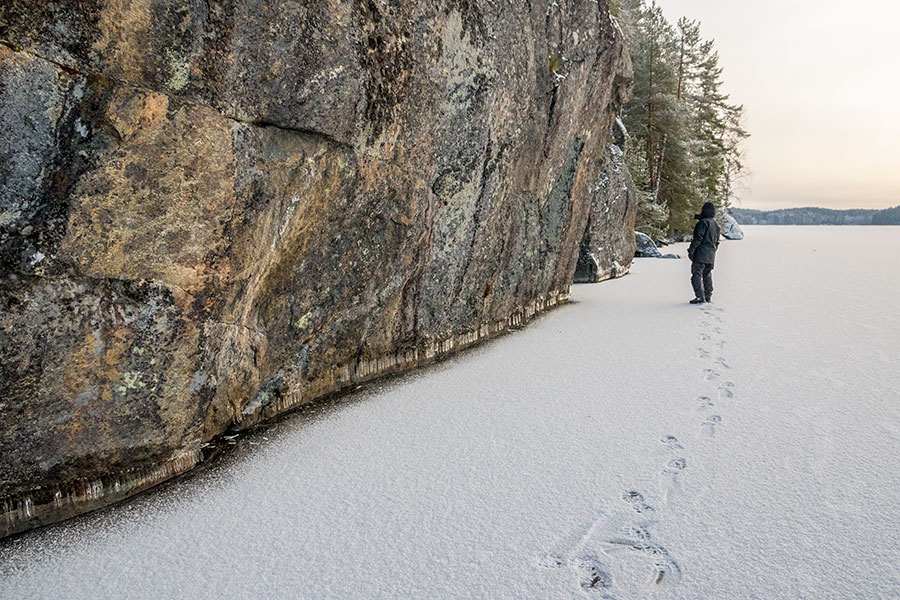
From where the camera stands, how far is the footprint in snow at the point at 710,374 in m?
4.36

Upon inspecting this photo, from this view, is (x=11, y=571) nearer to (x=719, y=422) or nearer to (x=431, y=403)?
(x=431, y=403)

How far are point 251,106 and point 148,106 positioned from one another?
524mm

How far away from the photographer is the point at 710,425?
3.36 metres

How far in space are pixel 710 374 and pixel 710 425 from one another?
125 cm

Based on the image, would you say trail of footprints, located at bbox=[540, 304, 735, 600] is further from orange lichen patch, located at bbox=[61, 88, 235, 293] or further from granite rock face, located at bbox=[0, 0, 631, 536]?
orange lichen patch, located at bbox=[61, 88, 235, 293]

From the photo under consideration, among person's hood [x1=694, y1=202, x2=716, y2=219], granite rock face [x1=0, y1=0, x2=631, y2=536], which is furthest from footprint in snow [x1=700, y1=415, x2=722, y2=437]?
person's hood [x1=694, y1=202, x2=716, y2=219]

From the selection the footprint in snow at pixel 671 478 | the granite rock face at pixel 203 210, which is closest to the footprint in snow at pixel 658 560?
the footprint in snow at pixel 671 478

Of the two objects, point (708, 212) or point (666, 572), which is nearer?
point (666, 572)

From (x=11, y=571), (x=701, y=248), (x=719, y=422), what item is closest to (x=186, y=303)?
(x=11, y=571)

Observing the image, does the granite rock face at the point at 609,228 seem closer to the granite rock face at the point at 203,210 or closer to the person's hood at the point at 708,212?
the person's hood at the point at 708,212

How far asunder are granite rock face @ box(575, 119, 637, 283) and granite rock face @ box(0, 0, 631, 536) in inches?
255

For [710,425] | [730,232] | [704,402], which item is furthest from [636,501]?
[730,232]

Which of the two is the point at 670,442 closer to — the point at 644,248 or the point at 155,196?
the point at 155,196

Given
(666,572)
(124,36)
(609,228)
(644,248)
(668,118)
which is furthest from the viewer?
(668,118)
